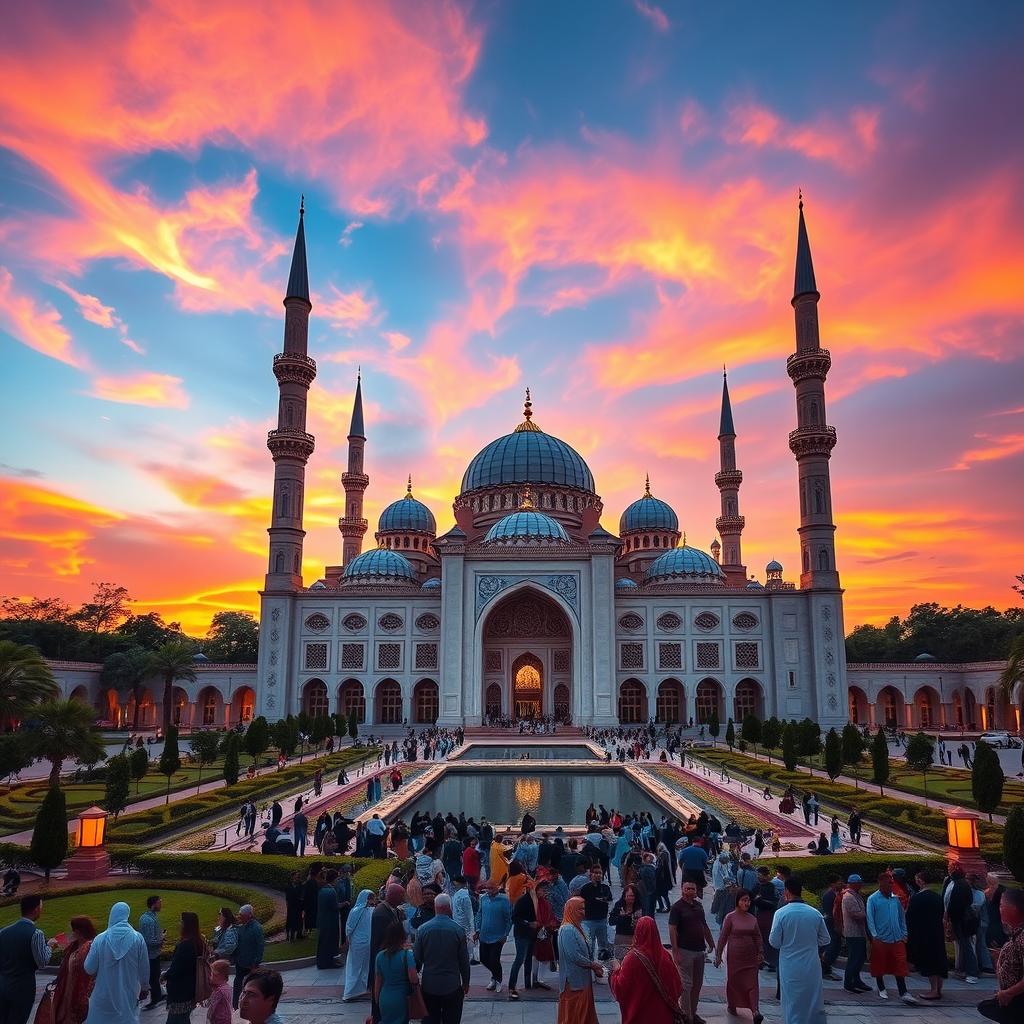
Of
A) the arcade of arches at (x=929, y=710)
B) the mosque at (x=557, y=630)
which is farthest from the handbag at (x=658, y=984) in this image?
the arcade of arches at (x=929, y=710)

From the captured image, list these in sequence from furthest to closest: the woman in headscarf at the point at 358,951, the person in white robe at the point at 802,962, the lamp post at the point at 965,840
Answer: the lamp post at the point at 965,840, the woman in headscarf at the point at 358,951, the person in white robe at the point at 802,962

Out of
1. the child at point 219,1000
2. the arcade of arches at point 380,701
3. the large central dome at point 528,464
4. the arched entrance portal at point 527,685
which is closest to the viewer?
the child at point 219,1000

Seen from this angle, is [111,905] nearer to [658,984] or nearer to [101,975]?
[101,975]

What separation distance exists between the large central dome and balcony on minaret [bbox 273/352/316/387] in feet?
43.4

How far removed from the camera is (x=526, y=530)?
42.6 metres

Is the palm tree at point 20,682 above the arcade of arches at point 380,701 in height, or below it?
above

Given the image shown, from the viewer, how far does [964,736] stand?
125ft

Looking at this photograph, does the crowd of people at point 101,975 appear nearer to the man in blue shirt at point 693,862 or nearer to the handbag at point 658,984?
the handbag at point 658,984

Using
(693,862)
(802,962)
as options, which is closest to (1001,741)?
(693,862)

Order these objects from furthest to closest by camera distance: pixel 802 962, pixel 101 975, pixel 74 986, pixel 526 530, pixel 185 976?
pixel 526 530
pixel 185 976
pixel 802 962
pixel 74 986
pixel 101 975

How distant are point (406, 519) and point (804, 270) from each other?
86.1 feet

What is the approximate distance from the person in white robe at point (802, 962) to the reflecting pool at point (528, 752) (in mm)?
21074

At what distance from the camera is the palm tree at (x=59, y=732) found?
58.9ft

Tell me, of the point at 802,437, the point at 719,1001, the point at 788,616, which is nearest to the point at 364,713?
the point at 788,616
